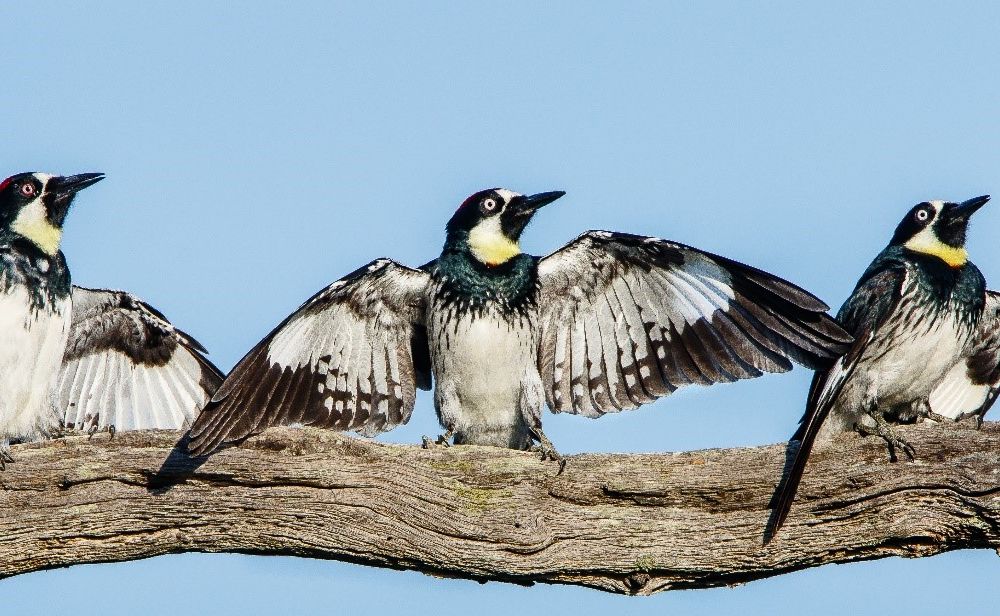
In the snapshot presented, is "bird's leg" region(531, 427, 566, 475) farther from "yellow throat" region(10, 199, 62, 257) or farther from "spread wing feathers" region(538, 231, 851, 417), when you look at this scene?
"yellow throat" region(10, 199, 62, 257)

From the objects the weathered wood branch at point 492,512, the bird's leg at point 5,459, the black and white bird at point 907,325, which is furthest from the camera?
the black and white bird at point 907,325

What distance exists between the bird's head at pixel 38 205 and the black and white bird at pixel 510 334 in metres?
2.09

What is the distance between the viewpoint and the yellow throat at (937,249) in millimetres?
9359

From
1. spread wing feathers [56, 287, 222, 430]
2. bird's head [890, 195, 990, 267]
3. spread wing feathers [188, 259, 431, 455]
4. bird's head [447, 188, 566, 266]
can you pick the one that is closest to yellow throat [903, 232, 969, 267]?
bird's head [890, 195, 990, 267]

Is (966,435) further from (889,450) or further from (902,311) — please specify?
(902,311)

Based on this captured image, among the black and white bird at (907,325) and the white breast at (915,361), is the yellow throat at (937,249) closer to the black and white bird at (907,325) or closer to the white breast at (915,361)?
the black and white bird at (907,325)

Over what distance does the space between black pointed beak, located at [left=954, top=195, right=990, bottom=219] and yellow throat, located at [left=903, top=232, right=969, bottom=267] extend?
0.27m

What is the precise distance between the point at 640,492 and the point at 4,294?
4715 mm

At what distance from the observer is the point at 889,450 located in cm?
734

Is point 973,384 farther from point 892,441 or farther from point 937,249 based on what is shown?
point 892,441

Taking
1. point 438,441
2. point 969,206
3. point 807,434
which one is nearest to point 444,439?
point 438,441

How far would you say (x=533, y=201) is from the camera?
9414 mm

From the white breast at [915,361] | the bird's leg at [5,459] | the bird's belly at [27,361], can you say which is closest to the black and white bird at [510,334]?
the white breast at [915,361]

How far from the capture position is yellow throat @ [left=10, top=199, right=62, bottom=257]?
30.0 ft
